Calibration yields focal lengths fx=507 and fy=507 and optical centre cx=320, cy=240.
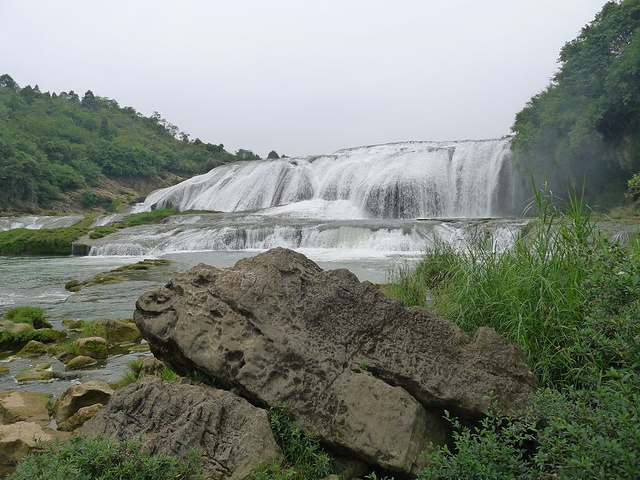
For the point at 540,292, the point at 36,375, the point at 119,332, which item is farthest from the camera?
the point at 119,332

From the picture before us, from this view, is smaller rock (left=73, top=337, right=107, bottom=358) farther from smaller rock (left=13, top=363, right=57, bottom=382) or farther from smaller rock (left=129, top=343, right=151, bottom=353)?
smaller rock (left=13, top=363, right=57, bottom=382)

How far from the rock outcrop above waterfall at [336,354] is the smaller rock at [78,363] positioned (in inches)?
119

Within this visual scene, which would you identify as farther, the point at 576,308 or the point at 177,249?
the point at 177,249

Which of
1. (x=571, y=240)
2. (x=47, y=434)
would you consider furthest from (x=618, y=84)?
(x=47, y=434)

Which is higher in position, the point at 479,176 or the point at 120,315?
the point at 479,176

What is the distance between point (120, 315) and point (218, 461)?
7028 mm

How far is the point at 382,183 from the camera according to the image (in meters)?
29.1

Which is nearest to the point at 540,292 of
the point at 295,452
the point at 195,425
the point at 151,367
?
the point at 295,452

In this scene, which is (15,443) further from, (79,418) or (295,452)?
(295,452)

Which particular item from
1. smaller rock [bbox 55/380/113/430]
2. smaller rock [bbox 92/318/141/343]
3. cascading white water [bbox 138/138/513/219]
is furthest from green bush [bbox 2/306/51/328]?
cascading white water [bbox 138/138/513/219]

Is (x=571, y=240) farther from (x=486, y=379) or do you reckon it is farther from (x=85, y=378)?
(x=85, y=378)

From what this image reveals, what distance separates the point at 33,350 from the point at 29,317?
5.08 feet

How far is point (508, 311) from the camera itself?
4.04 metres

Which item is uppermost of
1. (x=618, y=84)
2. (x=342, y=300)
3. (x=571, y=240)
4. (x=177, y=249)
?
(x=618, y=84)
